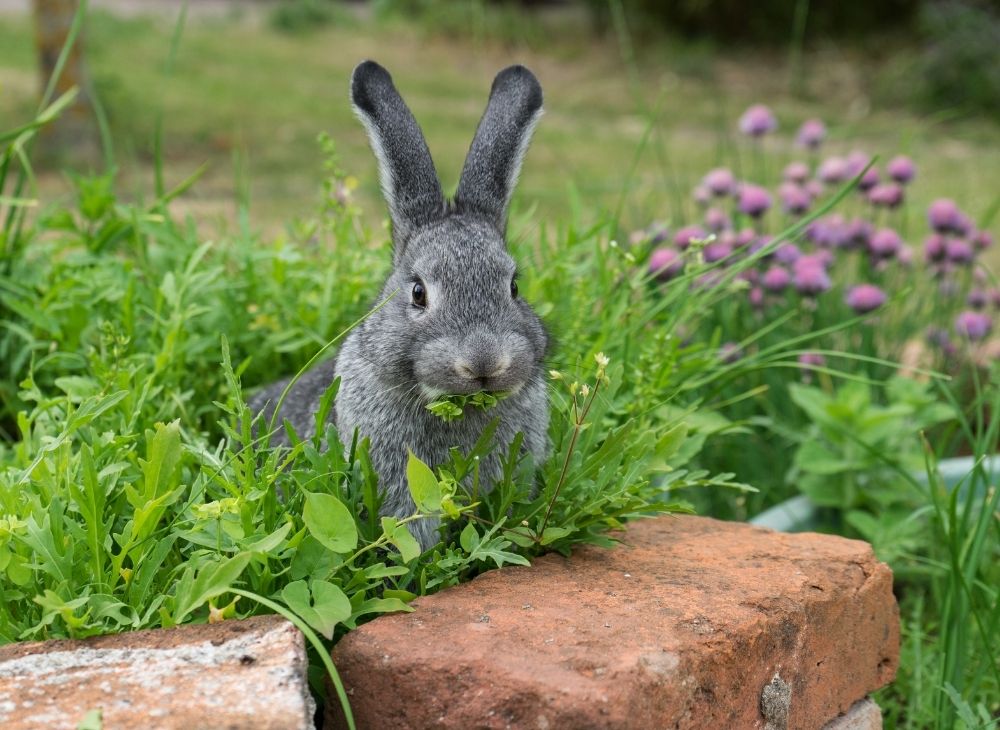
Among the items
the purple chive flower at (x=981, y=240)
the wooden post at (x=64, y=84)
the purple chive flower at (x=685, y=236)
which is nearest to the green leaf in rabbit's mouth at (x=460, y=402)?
the purple chive flower at (x=685, y=236)

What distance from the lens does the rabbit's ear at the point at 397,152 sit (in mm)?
3307

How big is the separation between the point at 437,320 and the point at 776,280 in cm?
211

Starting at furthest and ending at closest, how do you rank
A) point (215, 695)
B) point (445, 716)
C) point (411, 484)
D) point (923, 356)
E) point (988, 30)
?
point (988, 30) → point (923, 356) → point (411, 484) → point (445, 716) → point (215, 695)

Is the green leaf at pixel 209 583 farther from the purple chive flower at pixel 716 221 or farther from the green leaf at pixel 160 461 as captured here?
the purple chive flower at pixel 716 221

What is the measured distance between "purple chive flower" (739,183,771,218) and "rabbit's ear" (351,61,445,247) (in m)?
1.85

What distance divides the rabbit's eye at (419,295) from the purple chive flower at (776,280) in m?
2.01

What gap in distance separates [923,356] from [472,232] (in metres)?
2.70

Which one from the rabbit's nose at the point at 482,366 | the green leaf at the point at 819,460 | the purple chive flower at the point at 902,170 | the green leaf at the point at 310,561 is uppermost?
the purple chive flower at the point at 902,170

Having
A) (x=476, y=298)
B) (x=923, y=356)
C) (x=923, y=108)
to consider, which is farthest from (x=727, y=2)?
(x=476, y=298)

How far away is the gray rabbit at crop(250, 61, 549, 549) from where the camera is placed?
2.89 meters

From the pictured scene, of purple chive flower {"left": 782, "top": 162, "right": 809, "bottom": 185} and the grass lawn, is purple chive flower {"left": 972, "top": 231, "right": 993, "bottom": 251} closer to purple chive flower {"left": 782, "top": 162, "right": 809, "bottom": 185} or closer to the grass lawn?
purple chive flower {"left": 782, "top": 162, "right": 809, "bottom": 185}

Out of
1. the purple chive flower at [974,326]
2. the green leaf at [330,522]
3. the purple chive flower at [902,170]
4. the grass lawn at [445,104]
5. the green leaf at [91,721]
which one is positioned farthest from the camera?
the grass lawn at [445,104]

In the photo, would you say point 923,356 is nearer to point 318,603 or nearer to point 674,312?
point 674,312

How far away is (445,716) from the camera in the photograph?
2.43 meters
